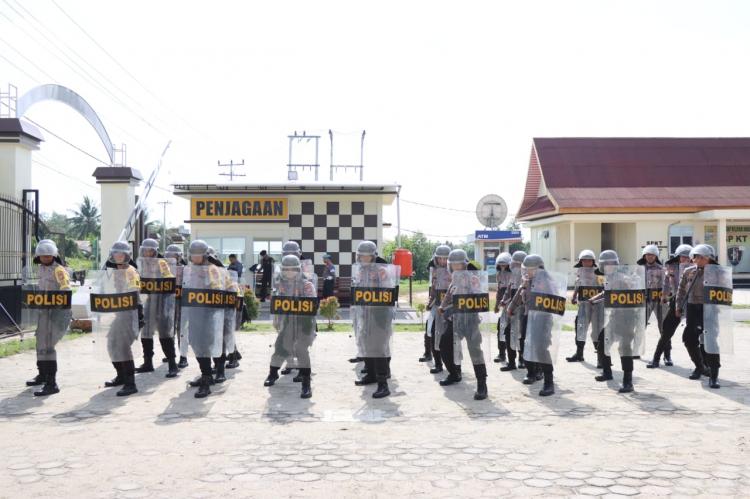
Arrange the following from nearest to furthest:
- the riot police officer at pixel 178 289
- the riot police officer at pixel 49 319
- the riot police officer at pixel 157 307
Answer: the riot police officer at pixel 49 319 < the riot police officer at pixel 157 307 < the riot police officer at pixel 178 289

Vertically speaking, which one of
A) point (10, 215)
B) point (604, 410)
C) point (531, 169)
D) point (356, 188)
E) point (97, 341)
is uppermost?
point (531, 169)

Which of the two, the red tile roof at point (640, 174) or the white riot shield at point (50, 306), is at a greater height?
the red tile roof at point (640, 174)

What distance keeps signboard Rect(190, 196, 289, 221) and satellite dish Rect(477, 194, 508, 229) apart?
7607mm

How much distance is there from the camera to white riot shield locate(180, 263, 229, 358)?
7398 mm

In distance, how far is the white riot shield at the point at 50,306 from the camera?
24.8 ft

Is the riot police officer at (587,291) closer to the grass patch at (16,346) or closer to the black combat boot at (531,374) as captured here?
the black combat boot at (531,374)

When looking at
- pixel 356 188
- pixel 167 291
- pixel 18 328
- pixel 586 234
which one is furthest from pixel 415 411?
pixel 586 234

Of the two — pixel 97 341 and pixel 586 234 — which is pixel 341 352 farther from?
pixel 586 234

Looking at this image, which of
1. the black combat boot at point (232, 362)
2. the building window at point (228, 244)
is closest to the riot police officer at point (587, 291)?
the black combat boot at point (232, 362)

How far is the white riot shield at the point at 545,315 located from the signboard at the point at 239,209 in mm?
11230

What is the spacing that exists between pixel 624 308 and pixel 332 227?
1111 centimetres

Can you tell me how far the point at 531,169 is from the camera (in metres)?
33.8

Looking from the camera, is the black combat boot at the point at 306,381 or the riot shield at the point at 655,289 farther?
the riot shield at the point at 655,289

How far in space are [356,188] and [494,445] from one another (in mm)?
12839
